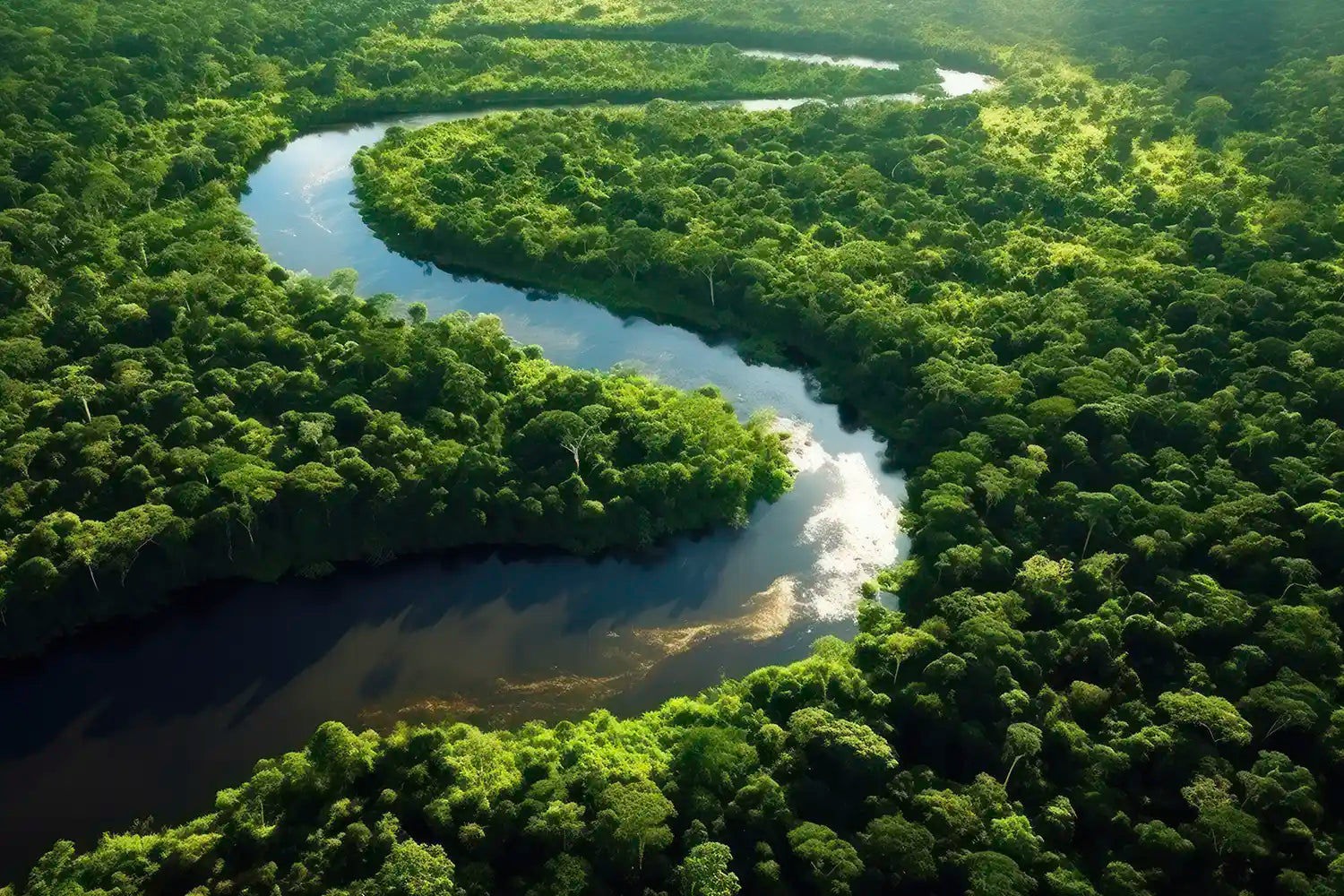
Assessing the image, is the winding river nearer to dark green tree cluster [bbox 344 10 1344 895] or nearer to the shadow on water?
the shadow on water

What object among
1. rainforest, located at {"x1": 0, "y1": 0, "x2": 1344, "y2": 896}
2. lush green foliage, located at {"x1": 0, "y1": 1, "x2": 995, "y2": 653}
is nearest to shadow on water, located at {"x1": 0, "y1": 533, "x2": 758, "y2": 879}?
rainforest, located at {"x1": 0, "y1": 0, "x2": 1344, "y2": 896}

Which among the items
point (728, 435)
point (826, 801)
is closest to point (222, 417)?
point (728, 435)

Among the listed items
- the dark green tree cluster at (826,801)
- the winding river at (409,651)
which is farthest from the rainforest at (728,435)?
the winding river at (409,651)

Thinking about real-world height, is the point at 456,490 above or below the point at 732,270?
below

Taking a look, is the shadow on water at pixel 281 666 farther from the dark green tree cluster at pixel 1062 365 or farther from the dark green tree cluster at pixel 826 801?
the dark green tree cluster at pixel 1062 365

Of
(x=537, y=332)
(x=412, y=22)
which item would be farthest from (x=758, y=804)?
(x=412, y=22)

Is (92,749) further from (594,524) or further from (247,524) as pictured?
(594,524)

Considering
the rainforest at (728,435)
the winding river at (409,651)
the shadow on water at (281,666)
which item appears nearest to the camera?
the rainforest at (728,435)

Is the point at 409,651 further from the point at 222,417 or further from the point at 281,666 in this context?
the point at 222,417
